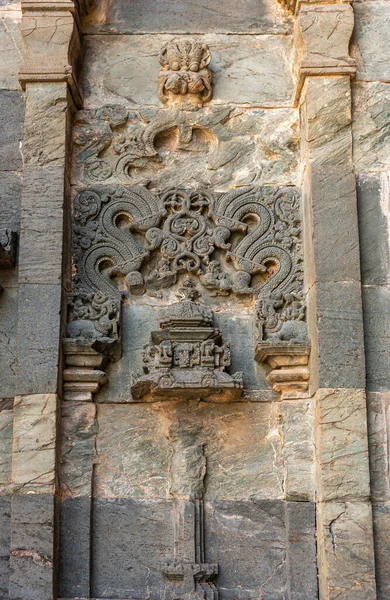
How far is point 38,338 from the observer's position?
652cm

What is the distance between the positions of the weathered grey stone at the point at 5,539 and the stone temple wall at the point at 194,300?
0.02 meters

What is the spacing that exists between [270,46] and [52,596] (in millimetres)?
4769

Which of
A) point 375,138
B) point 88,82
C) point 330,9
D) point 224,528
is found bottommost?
point 224,528

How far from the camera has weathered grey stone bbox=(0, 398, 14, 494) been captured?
6453mm

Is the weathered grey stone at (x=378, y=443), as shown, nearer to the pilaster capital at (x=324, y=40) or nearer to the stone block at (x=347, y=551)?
the stone block at (x=347, y=551)

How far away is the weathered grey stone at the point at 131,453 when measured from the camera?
6605mm

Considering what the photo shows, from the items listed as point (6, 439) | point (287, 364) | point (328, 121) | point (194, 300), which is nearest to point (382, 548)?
point (287, 364)

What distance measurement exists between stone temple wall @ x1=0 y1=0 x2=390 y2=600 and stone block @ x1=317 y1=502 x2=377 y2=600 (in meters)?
0.01

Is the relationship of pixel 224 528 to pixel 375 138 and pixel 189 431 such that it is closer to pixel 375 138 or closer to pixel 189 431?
pixel 189 431

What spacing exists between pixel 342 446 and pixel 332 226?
168cm

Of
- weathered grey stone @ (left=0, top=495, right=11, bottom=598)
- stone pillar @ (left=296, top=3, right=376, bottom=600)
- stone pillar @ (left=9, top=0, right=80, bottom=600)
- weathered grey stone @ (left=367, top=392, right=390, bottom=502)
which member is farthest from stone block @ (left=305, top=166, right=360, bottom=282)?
weathered grey stone @ (left=0, top=495, right=11, bottom=598)

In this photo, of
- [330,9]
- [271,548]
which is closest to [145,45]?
[330,9]

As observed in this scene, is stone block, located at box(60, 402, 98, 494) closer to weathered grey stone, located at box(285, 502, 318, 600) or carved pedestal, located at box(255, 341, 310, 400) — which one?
carved pedestal, located at box(255, 341, 310, 400)

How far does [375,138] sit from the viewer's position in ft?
23.1
